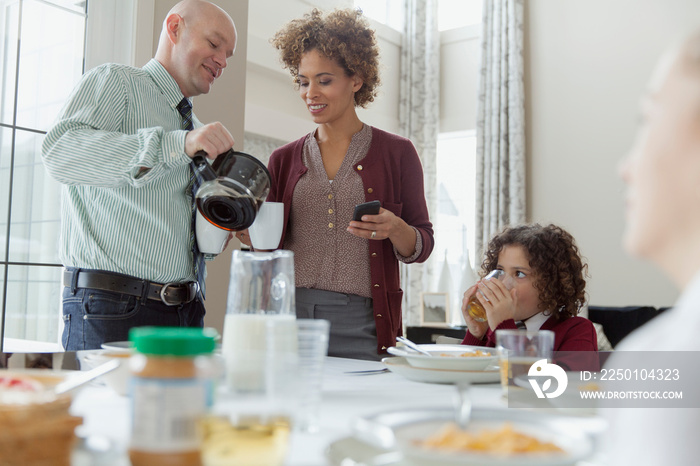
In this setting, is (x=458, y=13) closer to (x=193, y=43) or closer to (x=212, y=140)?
(x=193, y=43)

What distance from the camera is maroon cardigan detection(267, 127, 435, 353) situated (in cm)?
176

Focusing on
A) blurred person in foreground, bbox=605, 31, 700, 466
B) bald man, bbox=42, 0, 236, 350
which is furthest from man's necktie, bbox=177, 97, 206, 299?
blurred person in foreground, bbox=605, 31, 700, 466

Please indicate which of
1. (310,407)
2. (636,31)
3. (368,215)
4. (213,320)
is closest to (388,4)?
(636,31)

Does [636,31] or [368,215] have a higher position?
[636,31]

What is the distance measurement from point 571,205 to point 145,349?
16.2ft

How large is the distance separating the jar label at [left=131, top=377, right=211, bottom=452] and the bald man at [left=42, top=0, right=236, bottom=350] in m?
0.96

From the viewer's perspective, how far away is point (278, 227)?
53.7 inches

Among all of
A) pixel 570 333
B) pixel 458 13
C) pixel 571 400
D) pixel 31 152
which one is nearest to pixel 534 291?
pixel 570 333

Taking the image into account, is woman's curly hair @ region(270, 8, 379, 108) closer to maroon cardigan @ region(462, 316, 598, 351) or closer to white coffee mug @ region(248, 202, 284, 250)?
white coffee mug @ region(248, 202, 284, 250)

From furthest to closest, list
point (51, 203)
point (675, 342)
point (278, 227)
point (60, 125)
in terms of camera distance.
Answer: point (51, 203) < point (60, 125) < point (278, 227) < point (675, 342)

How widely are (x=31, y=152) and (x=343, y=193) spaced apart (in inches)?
47.8

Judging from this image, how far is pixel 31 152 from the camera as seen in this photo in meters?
2.28

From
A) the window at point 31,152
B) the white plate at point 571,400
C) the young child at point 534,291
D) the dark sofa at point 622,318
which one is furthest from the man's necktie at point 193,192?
the dark sofa at point 622,318

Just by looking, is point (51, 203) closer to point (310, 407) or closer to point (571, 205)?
point (310, 407)
